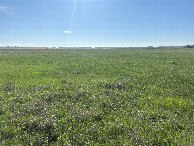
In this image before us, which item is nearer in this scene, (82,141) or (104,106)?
(82,141)

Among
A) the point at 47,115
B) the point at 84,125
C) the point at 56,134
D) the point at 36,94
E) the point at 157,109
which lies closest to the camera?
the point at 56,134

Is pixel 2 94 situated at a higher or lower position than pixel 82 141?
higher

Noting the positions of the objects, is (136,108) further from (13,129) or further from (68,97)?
(13,129)

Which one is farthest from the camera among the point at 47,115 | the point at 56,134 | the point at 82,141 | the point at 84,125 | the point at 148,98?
the point at 148,98

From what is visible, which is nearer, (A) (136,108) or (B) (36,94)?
(A) (136,108)

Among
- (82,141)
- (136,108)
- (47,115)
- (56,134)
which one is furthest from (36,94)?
(136,108)

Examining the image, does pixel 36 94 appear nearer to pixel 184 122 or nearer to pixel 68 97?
pixel 68 97

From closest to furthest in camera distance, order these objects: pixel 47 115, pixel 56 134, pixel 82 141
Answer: pixel 82 141, pixel 56 134, pixel 47 115

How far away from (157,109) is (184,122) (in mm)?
1271

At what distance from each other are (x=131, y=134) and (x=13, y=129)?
14.4 feet

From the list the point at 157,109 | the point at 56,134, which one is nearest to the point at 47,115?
the point at 56,134

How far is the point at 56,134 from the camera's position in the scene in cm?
521

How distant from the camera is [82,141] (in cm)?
481

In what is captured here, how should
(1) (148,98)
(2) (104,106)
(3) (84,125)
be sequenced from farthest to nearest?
(1) (148,98) → (2) (104,106) → (3) (84,125)
